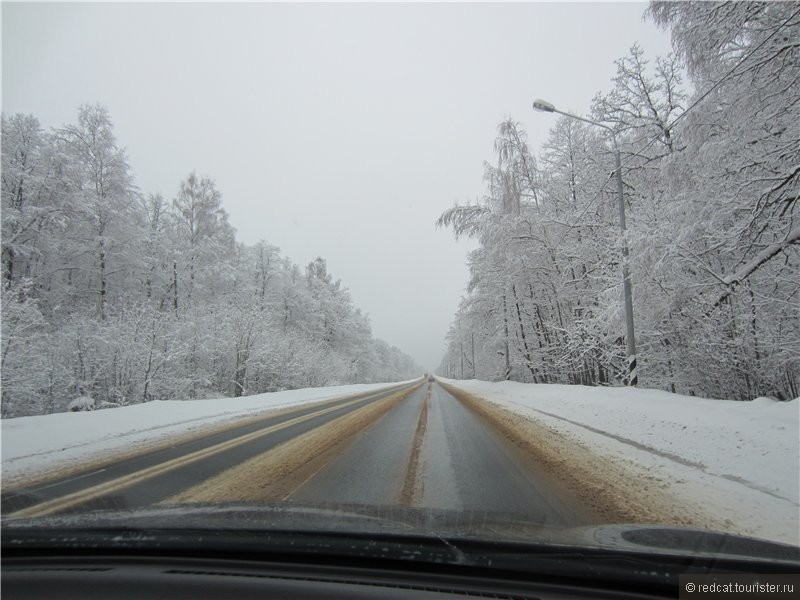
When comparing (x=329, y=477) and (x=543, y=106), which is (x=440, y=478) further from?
(x=543, y=106)

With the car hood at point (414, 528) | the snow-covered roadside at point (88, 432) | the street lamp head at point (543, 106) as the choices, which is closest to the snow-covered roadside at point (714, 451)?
the car hood at point (414, 528)

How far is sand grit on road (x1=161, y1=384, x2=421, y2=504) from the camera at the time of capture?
12.8ft

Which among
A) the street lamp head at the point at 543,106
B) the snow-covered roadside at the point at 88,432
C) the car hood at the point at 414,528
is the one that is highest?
the street lamp head at the point at 543,106

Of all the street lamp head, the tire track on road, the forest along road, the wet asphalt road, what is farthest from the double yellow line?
the street lamp head

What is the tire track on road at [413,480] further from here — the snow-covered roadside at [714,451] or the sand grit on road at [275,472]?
the snow-covered roadside at [714,451]

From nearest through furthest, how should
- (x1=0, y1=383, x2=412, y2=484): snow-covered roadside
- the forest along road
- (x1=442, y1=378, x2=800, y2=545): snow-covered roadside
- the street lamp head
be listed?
(x1=442, y1=378, x2=800, y2=545): snow-covered roadside < the forest along road < (x1=0, y1=383, x2=412, y2=484): snow-covered roadside < the street lamp head

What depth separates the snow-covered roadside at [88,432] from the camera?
19.0ft

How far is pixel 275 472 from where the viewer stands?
16.2 feet

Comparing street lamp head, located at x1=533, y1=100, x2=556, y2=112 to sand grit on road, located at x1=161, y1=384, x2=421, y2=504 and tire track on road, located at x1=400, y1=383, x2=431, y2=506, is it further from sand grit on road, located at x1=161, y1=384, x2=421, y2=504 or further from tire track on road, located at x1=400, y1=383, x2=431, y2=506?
sand grit on road, located at x1=161, y1=384, x2=421, y2=504

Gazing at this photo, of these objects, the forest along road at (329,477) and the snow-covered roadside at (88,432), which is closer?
the forest along road at (329,477)

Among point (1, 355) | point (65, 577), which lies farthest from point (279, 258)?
point (65, 577)

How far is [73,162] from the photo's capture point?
17906 millimetres

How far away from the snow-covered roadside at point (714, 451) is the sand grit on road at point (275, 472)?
151 inches

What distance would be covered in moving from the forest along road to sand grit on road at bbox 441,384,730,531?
0.49ft
